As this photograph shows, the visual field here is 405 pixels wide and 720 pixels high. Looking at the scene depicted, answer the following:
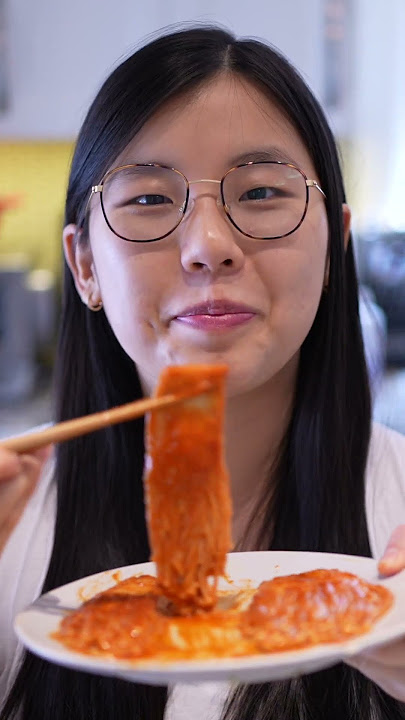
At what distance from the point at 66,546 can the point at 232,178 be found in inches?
22.9

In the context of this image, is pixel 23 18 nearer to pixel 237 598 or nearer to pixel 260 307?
pixel 260 307

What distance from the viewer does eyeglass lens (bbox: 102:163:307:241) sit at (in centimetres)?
100

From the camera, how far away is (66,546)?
1.19 meters

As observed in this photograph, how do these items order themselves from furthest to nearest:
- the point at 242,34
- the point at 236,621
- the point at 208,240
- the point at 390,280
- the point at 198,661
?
the point at 390,280 < the point at 242,34 < the point at 208,240 < the point at 236,621 < the point at 198,661

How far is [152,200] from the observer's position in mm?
1025

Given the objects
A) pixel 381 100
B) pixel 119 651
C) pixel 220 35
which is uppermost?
pixel 381 100

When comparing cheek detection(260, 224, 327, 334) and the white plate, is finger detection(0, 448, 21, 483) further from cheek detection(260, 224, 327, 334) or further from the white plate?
cheek detection(260, 224, 327, 334)

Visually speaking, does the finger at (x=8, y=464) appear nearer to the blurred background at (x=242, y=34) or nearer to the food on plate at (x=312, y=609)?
the food on plate at (x=312, y=609)

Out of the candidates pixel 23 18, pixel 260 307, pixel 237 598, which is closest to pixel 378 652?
pixel 237 598

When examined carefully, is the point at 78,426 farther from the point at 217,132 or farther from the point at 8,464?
the point at 217,132

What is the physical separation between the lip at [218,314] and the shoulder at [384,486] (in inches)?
16.0

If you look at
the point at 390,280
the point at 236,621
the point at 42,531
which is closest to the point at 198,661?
the point at 236,621

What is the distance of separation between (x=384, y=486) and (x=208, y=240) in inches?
20.3

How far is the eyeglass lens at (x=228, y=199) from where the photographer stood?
1.00 meters
